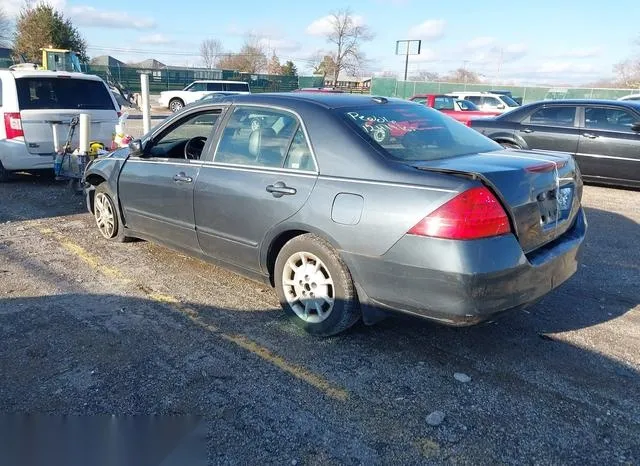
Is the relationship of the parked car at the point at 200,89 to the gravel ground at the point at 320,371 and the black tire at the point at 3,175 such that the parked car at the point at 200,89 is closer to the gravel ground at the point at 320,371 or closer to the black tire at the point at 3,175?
the black tire at the point at 3,175

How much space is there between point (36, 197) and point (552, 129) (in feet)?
28.9

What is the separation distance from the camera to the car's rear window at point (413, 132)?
3492 millimetres

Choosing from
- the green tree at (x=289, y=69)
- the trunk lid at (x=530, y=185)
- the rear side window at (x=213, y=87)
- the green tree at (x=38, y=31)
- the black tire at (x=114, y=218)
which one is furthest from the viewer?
the green tree at (x=289, y=69)

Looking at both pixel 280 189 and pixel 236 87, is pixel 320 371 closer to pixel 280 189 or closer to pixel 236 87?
pixel 280 189

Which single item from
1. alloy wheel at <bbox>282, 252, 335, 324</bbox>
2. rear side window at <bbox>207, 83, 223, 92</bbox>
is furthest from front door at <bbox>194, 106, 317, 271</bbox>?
rear side window at <bbox>207, 83, 223, 92</bbox>

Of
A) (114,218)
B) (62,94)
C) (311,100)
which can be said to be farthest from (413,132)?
(62,94)

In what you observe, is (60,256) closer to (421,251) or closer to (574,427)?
(421,251)

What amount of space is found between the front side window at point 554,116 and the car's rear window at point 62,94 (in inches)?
303

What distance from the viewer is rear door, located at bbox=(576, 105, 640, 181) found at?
866 centimetres

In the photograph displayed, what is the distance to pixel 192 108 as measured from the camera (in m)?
4.49

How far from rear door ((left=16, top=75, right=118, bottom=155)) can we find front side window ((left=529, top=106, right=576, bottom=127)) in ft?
25.1

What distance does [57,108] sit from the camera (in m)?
8.13

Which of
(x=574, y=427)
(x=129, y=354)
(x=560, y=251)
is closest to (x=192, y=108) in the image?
(x=129, y=354)

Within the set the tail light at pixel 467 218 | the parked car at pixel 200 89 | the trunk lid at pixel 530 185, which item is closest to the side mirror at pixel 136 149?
the trunk lid at pixel 530 185
